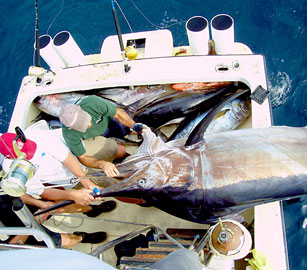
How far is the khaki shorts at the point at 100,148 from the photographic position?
343 cm

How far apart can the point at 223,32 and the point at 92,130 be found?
1655 mm

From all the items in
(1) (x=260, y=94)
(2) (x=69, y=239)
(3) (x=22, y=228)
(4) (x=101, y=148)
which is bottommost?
(2) (x=69, y=239)

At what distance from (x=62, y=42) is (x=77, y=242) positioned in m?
2.21

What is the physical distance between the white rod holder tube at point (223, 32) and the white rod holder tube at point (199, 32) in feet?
0.27

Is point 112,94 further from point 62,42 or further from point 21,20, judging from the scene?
point 21,20

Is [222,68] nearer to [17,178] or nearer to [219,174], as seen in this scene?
[219,174]

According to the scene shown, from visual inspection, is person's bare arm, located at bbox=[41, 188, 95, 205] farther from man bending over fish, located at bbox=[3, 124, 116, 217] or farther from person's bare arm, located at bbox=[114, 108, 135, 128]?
person's bare arm, located at bbox=[114, 108, 135, 128]

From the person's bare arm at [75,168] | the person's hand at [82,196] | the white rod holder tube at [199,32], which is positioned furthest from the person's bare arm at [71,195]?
the white rod holder tube at [199,32]

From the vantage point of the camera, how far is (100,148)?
344 centimetres

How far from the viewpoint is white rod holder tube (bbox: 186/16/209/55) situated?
3561 mm

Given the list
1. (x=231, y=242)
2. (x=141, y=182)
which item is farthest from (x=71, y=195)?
(x=231, y=242)

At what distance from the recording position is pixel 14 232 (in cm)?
191

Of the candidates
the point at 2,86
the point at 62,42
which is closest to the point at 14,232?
the point at 62,42

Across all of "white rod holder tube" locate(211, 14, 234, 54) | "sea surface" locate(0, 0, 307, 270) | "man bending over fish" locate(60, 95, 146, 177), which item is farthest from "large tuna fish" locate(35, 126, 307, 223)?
"sea surface" locate(0, 0, 307, 270)
